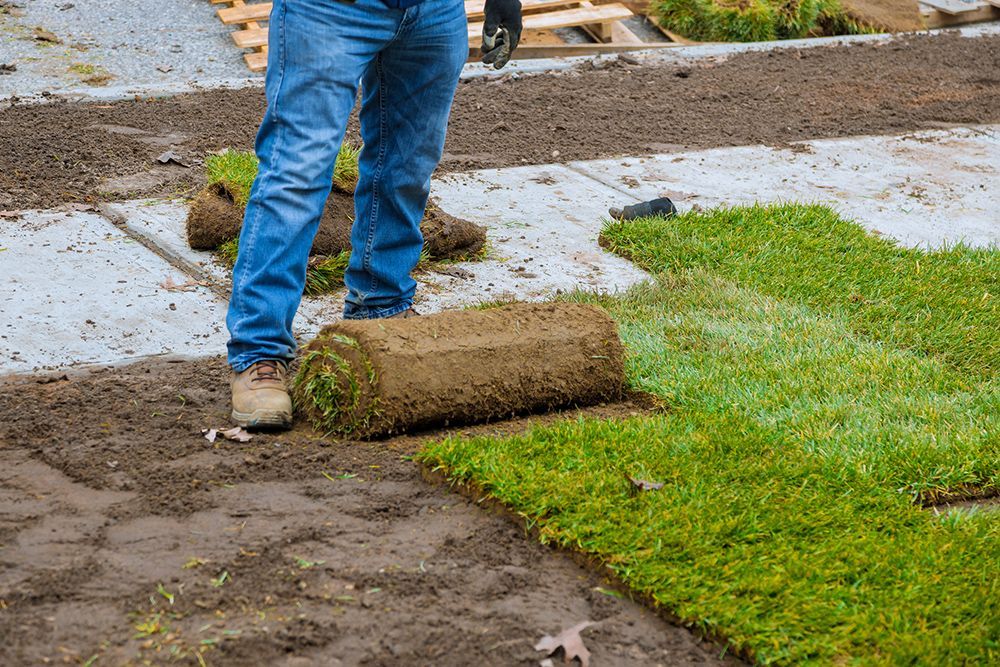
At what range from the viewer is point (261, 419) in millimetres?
3584

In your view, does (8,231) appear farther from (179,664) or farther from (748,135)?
(748,135)

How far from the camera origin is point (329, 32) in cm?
362

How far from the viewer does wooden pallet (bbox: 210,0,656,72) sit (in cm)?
933

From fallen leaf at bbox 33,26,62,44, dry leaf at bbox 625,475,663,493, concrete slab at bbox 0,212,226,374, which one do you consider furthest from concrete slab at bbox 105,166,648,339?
fallen leaf at bbox 33,26,62,44

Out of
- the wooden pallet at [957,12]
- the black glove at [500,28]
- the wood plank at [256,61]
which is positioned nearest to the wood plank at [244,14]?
the wood plank at [256,61]

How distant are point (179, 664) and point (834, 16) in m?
9.91

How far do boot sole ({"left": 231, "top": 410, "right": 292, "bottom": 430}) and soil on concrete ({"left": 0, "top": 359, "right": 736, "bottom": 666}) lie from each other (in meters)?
0.05

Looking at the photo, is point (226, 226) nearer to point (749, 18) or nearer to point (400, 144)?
point (400, 144)

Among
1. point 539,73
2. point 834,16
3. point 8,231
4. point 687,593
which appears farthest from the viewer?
point 834,16

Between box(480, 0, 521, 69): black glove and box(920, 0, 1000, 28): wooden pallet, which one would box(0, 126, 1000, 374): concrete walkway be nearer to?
box(480, 0, 521, 69): black glove

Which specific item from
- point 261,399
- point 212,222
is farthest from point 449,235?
point 261,399

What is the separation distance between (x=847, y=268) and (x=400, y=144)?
226 centimetres

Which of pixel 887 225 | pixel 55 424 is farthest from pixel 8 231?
pixel 887 225

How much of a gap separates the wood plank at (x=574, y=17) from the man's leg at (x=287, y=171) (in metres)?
6.54
